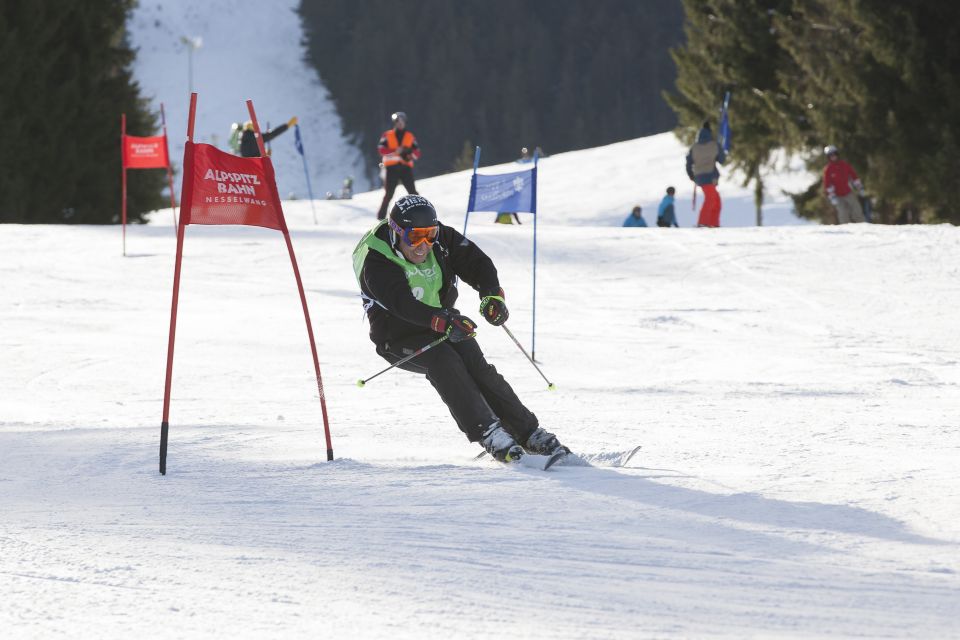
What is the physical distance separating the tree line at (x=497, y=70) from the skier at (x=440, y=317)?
2748 inches

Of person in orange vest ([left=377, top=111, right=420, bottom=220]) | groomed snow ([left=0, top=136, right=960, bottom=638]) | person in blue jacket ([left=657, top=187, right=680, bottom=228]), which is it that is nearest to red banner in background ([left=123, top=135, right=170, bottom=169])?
person in orange vest ([left=377, top=111, right=420, bottom=220])

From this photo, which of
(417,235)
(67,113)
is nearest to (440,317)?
(417,235)

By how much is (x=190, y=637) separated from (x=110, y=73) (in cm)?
2750

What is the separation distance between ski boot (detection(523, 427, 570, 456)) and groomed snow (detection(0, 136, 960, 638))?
17 centimetres

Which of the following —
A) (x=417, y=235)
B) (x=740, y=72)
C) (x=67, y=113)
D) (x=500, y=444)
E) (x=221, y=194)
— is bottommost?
(x=500, y=444)

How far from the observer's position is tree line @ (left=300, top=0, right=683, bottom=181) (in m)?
78.4

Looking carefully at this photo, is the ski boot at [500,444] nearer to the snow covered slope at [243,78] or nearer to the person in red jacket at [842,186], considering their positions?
the person in red jacket at [842,186]

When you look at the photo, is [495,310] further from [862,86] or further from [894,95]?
[894,95]

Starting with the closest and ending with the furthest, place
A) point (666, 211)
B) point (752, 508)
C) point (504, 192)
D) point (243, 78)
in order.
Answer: point (752, 508) → point (504, 192) → point (666, 211) → point (243, 78)

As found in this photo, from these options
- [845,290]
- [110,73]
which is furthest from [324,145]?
[845,290]

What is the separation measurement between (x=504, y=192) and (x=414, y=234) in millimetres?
4885

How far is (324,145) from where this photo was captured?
8106cm

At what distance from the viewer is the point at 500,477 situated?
497cm

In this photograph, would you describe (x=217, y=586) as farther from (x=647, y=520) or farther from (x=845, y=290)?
(x=845, y=290)
